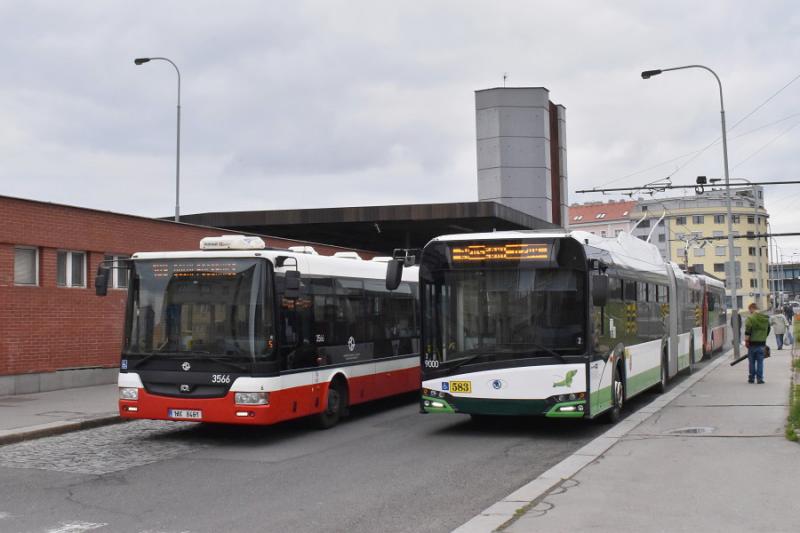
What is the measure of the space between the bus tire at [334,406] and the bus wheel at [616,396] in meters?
4.06

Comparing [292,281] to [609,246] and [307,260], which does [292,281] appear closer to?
[307,260]

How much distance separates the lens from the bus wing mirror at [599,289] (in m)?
12.3

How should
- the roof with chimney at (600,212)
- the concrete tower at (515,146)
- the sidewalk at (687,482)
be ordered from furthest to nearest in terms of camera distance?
the roof with chimney at (600,212) < the concrete tower at (515,146) < the sidewalk at (687,482)

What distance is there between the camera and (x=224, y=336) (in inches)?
488

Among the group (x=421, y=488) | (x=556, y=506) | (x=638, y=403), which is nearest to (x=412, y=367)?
(x=638, y=403)

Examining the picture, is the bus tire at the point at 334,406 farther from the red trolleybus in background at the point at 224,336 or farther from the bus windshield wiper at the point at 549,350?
the bus windshield wiper at the point at 549,350

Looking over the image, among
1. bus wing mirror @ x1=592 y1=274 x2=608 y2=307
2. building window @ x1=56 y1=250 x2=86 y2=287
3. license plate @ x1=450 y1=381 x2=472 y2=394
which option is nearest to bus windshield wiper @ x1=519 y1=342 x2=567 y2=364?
bus wing mirror @ x1=592 y1=274 x2=608 y2=307

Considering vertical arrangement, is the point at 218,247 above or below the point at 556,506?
above

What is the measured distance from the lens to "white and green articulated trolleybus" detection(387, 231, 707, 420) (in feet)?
40.3

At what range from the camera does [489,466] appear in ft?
34.8

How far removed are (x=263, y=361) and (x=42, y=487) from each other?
3438mm

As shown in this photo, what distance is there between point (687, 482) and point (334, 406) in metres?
6.65

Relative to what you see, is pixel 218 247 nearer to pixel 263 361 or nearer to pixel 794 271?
pixel 263 361

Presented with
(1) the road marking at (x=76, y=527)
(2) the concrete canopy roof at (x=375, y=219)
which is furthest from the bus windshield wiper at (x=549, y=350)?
(2) the concrete canopy roof at (x=375, y=219)
